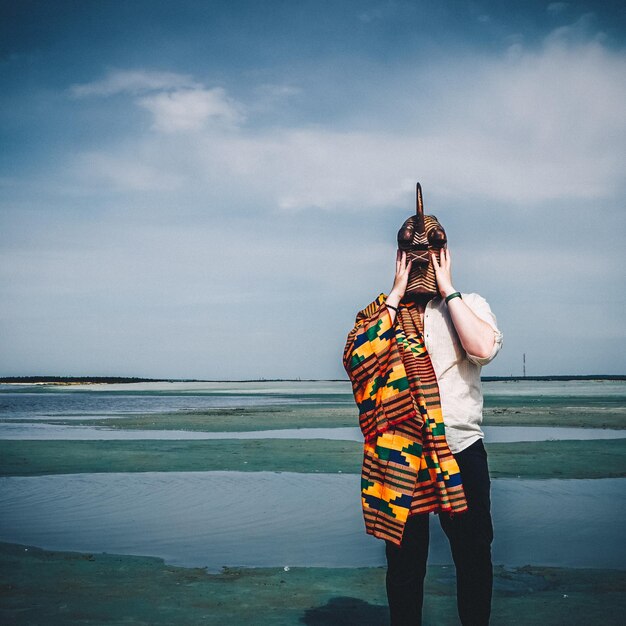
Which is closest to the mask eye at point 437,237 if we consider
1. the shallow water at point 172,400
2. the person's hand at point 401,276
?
the person's hand at point 401,276

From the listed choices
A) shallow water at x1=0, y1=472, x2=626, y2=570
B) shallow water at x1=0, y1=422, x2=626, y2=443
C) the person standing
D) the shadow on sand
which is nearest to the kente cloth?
the person standing

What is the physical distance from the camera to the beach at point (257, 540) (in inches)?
167

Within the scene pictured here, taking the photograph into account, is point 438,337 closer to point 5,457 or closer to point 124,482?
point 124,482

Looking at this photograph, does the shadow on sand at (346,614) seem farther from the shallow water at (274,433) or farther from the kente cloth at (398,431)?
the shallow water at (274,433)

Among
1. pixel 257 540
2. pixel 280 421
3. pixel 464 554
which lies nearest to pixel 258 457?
pixel 257 540

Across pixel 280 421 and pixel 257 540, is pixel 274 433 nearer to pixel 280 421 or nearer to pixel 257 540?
pixel 280 421

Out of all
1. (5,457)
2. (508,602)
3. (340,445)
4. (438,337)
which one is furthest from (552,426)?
(438,337)

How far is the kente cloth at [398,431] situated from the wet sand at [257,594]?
1.56m

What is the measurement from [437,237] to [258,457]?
911 cm

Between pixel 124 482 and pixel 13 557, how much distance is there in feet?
11.8

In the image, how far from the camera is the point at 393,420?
2.75m

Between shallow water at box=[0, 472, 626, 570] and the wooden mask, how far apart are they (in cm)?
302

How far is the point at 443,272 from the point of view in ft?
9.58

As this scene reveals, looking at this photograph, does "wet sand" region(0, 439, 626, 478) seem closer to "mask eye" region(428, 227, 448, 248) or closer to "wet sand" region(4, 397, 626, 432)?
"wet sand" region(4, 397, 626, 432)
